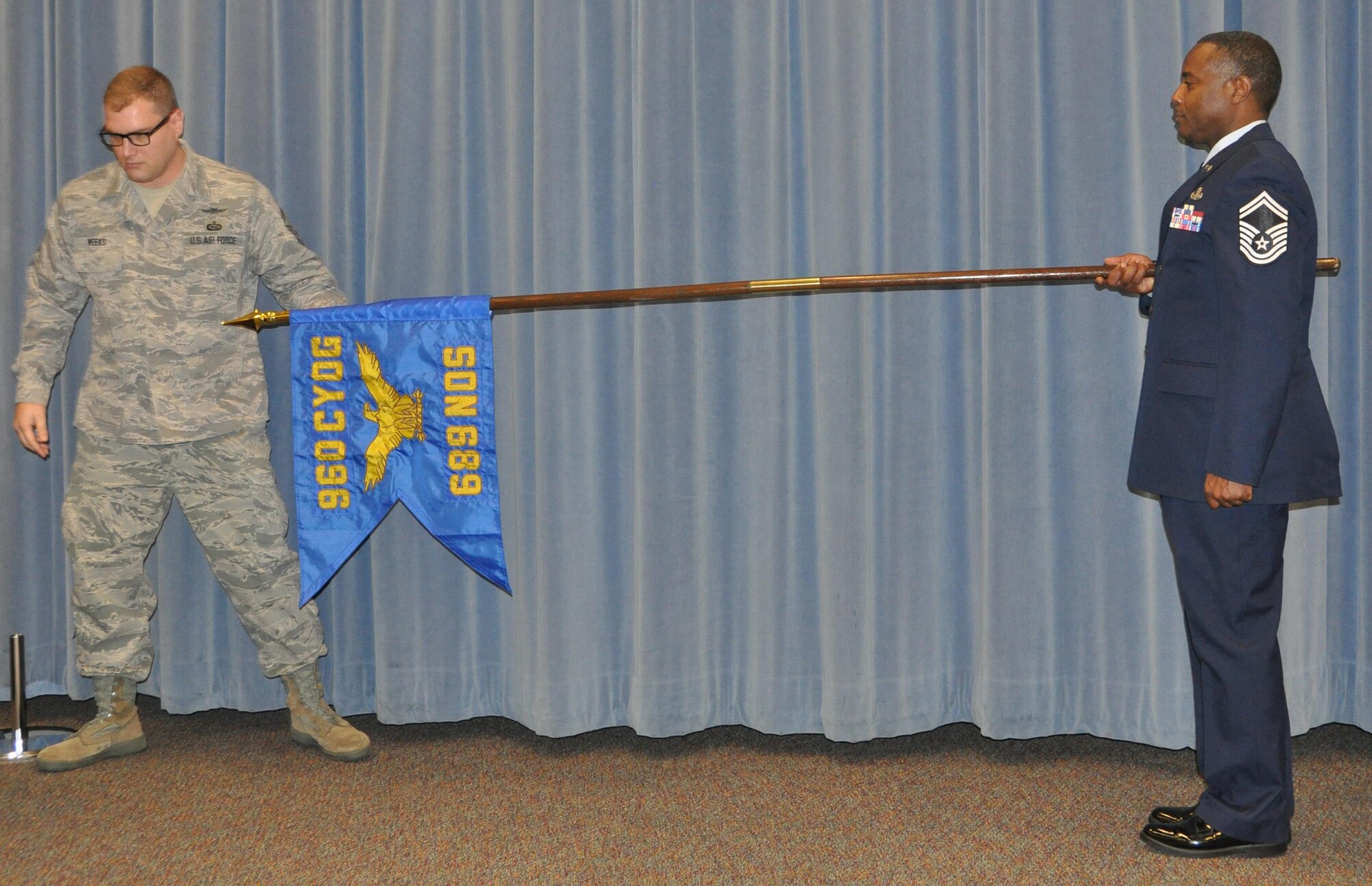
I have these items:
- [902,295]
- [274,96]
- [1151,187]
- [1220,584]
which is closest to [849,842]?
[1220,584]

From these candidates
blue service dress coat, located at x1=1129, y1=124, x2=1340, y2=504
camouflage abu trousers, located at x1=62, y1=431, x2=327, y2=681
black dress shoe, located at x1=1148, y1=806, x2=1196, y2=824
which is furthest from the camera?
camouflage abu trousers, located at x1=62, y1=431, x2=327, y2=681

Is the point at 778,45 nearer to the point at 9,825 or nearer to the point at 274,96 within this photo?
the point at 274,96

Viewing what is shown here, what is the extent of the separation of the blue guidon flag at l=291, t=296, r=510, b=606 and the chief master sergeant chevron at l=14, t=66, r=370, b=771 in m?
0.15

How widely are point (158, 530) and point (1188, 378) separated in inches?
94.9

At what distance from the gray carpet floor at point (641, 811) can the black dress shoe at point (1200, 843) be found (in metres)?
0.03

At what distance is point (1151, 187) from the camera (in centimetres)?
267

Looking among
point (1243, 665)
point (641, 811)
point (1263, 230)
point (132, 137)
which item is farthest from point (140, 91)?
point (1243, 665)

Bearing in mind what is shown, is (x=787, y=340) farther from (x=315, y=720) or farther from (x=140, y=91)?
(x=140, y=91)

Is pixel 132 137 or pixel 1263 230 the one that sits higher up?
pixel 132 137

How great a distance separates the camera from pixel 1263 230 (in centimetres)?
192

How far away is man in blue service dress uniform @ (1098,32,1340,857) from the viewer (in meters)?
1.92

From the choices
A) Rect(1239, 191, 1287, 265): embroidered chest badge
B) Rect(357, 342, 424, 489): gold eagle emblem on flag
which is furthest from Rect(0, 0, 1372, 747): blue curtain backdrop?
Rect(1239, 191, 1287, 265): embroidered chest badge

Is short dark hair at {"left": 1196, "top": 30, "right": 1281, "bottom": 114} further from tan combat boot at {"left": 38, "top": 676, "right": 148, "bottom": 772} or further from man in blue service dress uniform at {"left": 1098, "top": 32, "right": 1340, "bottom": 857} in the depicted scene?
tan combat boot at {"left": 38, "top": 676, "right": 148, "bottom": 772}

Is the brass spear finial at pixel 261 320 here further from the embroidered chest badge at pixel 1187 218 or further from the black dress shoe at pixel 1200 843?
the black dress shoe at pixel 1200 843
